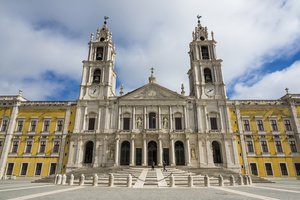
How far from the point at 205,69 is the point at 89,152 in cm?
2613

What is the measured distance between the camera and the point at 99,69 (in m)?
37.0

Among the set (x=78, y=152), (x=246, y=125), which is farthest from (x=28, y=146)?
(x=246, y=125)

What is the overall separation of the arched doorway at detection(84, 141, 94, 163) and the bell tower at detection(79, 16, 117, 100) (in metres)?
8.20

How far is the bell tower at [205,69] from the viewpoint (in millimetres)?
34406

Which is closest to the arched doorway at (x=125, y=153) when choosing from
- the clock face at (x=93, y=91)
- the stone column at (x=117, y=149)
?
the stone column at (x=117, y=149)

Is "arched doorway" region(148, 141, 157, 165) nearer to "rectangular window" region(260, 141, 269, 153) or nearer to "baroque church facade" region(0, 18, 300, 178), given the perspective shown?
"baroque church facade" region(0, 18, 300, 178)

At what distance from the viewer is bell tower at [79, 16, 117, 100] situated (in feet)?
114

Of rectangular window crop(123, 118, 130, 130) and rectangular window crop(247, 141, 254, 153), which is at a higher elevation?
rectangular window crop(123, 118, 130, 130)

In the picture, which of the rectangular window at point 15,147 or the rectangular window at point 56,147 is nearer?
the rectangular window at point 15,147

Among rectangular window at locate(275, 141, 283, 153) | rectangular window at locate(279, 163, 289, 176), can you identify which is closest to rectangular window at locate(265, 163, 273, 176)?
rectangular window at locate(279, 163, 289, 176)

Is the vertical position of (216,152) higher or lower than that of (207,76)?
lower

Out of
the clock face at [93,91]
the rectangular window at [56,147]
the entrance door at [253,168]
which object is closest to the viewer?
the entrance door at [253,168]

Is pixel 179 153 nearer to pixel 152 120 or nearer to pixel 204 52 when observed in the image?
pixel 152 120

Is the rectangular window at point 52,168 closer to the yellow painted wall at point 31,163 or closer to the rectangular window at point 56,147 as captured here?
the yellow painted wall at point 31,163
